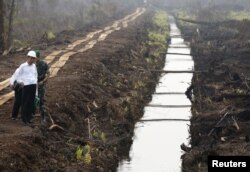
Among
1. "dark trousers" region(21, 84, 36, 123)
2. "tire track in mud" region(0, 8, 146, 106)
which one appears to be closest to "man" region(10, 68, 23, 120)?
"dark trousers" region(21, 84, 36, 123)

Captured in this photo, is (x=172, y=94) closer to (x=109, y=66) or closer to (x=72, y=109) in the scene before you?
(x=109, y=66)

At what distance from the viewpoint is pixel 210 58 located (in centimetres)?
3130

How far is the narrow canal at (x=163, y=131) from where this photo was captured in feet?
50.5

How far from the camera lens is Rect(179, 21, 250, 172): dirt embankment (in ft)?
46.9

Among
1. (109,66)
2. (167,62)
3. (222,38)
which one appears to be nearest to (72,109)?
(109,66)

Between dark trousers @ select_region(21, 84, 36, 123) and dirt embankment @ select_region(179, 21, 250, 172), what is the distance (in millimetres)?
4548

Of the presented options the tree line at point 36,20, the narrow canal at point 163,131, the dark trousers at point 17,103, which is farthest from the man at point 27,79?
the tree line at point 36,20

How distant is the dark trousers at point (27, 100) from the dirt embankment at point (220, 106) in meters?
4.55

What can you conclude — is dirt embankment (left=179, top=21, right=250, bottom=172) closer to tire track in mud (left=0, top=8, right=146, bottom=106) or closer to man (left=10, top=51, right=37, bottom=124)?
man (left=10, top=51, right=37, bottom=124)

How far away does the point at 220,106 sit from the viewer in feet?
63.0

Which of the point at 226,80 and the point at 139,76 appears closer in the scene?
the point at 226,80

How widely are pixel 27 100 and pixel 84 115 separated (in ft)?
13.9

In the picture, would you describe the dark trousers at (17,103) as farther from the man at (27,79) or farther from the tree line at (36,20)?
the tree line at (36,20)

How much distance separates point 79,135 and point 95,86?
556 centimetres
